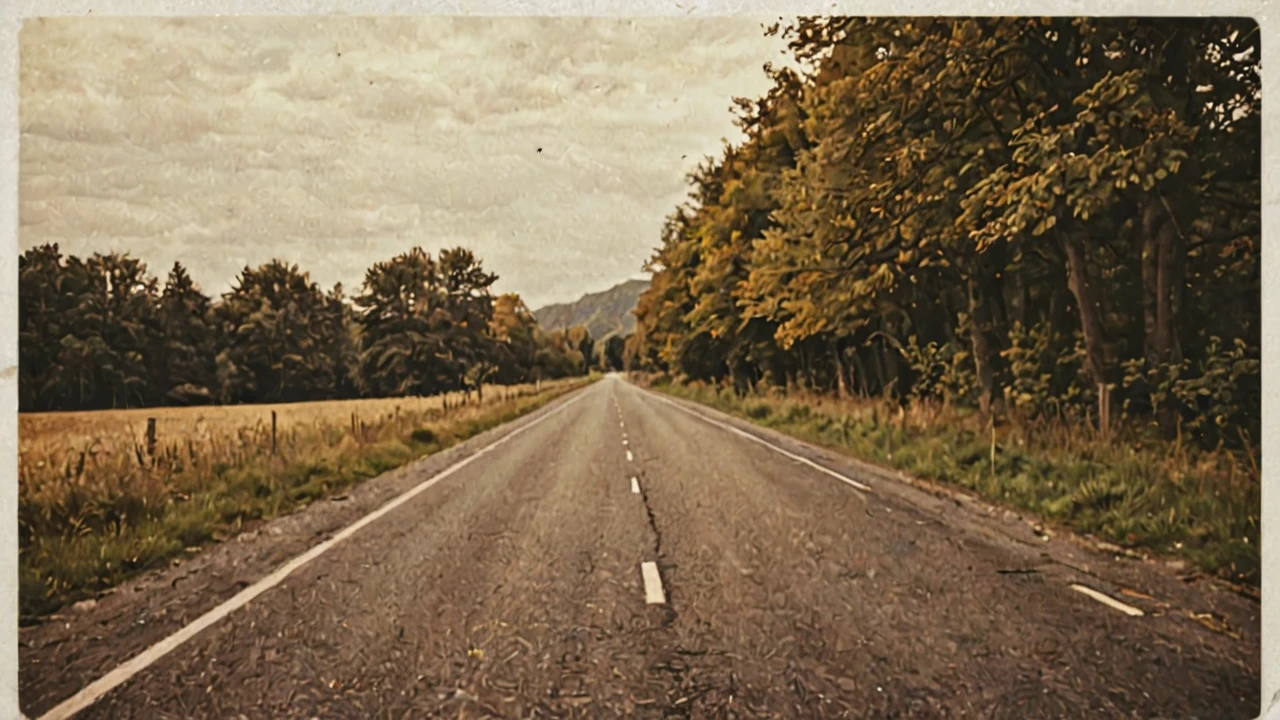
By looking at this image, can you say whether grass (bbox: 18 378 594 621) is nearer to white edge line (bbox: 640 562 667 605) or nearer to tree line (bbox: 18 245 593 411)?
tree line (bbox: 18 245 593 411)

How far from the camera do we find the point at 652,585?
16.2ft

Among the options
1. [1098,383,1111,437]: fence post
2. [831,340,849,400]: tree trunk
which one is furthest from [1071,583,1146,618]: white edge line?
[831,340,849,400]: tree trunk

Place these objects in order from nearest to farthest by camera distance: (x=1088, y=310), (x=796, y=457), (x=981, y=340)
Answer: (x=1088, y=310) < (x=796, y=457) < (x=981, y=340)

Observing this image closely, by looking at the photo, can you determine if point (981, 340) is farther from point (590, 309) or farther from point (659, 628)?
point (659, 628)

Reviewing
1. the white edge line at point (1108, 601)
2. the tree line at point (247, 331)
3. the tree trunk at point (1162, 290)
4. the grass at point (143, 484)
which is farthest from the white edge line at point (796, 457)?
the tree line at point (247, 331)

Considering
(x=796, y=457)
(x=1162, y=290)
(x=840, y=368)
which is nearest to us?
(x=1162, y=290)

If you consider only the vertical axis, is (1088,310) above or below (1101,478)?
above

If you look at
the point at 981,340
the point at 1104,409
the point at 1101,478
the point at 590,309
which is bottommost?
the point at 1101,478

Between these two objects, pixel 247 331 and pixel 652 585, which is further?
pixel 652 585

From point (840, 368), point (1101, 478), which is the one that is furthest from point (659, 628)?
point (840, 368)

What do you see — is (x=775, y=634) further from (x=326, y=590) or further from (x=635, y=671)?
(x=326, y=590)

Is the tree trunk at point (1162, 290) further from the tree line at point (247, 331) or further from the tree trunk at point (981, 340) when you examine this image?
the tree line at point (247, 331)

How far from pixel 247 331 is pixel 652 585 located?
11.1 ft

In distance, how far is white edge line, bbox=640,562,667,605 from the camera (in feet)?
15.1
